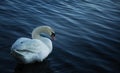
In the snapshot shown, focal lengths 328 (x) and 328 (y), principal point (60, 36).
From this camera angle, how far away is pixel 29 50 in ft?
32.7

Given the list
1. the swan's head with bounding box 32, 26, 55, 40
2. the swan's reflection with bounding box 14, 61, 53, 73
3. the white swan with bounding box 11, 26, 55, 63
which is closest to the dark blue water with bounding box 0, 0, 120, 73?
the swan's reflection with bounding box 14, 61, 53, 73

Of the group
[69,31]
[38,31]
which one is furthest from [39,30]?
[69,31]

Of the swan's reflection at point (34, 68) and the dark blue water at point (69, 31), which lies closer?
the swan's reflection at point (34, 68)

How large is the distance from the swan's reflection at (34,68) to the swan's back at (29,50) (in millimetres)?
269

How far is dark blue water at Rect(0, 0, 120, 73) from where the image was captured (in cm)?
1067

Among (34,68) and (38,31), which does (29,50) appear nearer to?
(34,68)

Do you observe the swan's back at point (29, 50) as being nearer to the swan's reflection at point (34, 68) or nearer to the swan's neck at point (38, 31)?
the swan's reflection at point (34, 68)

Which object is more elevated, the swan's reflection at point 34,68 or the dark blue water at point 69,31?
the dark blue water at point 69,31

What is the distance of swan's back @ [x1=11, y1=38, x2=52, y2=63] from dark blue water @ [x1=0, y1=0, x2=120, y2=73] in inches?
15.5

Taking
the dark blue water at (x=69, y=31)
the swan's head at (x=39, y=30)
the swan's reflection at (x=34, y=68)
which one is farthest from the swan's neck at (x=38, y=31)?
the swan's reflection at (x=34, y=68)

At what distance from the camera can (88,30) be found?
45.4 ft

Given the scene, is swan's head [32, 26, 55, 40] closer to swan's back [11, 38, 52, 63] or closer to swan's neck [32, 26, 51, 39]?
swan's neck [32, 26, 51, 39]

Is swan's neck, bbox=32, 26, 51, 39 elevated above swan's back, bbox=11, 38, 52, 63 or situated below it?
above

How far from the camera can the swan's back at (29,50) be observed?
980 cm
